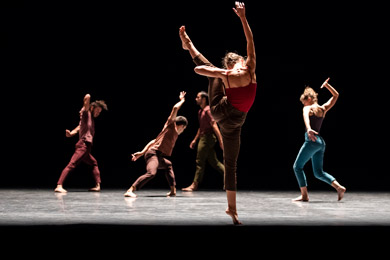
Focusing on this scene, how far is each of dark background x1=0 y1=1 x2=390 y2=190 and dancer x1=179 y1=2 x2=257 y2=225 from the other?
5.28 metres

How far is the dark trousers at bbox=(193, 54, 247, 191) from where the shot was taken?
4871mm

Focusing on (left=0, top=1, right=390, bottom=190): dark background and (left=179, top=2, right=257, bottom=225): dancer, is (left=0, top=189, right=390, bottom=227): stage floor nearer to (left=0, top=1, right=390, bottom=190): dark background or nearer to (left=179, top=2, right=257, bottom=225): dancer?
(left=179, top=2, right=257, bottom=225): dancer

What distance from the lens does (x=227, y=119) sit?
4.91m

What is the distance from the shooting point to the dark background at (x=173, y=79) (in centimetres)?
1113

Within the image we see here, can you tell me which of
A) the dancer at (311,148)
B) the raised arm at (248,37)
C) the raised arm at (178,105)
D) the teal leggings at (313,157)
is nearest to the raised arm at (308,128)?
the dancer at (311,148)

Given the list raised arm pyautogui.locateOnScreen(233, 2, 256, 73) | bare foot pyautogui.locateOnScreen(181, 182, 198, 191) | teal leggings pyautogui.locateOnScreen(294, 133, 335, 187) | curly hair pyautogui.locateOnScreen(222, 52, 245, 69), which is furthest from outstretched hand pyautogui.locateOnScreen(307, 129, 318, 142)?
raised arm pyautogui.locateOnScreen(233, 2, 256, 73)

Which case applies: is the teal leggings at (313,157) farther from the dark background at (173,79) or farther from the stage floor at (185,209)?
the dark background at (173,79)

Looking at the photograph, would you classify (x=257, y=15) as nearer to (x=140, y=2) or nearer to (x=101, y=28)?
(x=140, y=2)

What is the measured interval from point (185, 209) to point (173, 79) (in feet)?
19.7

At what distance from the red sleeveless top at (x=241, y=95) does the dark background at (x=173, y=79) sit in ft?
18.0

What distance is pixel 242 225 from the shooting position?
192 inches

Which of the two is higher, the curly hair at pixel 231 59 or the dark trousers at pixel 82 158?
the curly hair at pixel 231 59

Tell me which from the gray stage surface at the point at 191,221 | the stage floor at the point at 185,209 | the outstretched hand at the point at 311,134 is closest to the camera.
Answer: the gray stage surface at the point at 191,221
